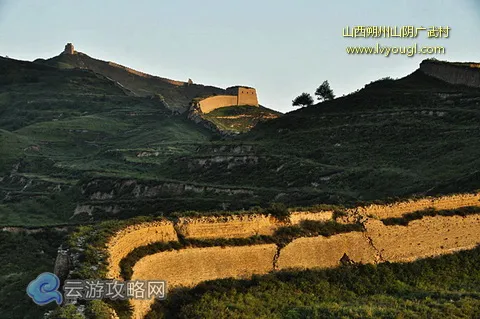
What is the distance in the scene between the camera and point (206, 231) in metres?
18.0

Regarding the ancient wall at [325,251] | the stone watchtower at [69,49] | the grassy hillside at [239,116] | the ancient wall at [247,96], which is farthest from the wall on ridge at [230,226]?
the stone watchtower at [69,49]

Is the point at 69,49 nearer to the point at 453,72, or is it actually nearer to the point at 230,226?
the point at 453,72

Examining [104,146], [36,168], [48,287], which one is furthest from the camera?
[104,146]

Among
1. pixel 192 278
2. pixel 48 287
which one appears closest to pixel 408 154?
pixel 192 278

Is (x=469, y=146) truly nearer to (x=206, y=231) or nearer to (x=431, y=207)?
(x=431, y=207)

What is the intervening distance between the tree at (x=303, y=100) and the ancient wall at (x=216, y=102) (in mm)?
17350

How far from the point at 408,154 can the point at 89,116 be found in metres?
67.4

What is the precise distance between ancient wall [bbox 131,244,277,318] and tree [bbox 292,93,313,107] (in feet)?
226

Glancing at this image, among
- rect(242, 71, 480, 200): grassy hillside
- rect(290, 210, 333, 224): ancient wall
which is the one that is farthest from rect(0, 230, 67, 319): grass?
rect(242, 71, 480, 200): grassy hillside

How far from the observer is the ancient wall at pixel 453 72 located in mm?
62469

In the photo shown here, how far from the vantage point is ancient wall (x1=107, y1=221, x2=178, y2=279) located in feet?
48.1

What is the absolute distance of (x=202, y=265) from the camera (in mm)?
16938

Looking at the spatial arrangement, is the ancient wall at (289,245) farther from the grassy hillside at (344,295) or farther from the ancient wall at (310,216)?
the grassy hillside at (344,295)

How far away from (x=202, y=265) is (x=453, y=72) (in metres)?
56.1
